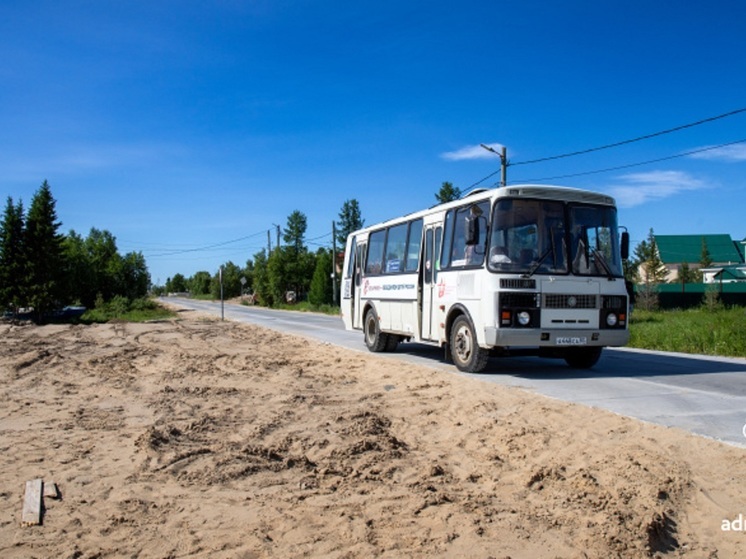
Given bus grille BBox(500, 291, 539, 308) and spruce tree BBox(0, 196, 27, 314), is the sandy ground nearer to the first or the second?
bus grille BBox(500, 291, 539, 308)

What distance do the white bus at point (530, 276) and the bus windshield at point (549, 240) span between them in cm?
2

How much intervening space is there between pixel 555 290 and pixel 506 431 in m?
4.45

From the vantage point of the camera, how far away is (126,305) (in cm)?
5228

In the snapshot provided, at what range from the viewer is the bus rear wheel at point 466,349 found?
11.1 metres

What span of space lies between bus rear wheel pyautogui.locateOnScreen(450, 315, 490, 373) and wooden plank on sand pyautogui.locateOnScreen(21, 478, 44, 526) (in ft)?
24.1

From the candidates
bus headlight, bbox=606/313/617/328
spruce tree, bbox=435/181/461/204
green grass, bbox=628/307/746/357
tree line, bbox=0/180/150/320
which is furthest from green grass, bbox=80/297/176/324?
bus headlight, bbox=606/313/617/328

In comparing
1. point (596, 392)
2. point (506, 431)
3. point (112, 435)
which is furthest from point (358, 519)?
point (596, 392)

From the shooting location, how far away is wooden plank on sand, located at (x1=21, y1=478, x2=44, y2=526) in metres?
4.25

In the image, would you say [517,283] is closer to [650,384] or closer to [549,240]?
[549,240]

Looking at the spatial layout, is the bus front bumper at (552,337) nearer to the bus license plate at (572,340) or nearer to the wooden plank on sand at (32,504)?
the bus license plate at (572,340)

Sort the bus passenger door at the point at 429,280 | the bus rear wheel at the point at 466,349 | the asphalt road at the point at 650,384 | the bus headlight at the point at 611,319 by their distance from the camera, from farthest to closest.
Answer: the bus passenger door at the point at 429,280 → the bus rear wheel at the point at 466,349 → the bus headlight at the point at 611,319 → the asphalt road at the point at 650,384

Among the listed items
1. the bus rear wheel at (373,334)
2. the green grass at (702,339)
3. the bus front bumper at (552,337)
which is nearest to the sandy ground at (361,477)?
the bus front bumper at (552,337)

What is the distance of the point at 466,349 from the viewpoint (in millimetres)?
11422

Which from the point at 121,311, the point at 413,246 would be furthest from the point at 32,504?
the point at 121,311
